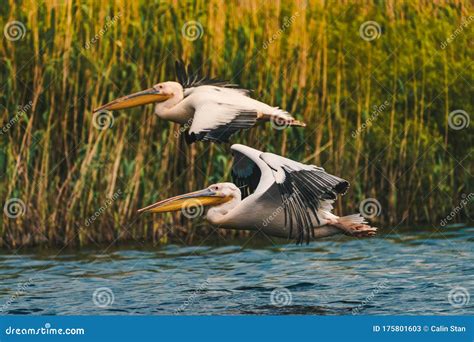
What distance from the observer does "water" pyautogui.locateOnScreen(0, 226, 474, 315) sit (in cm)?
1223

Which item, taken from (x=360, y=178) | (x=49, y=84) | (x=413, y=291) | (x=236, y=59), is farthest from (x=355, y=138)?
(x=49, y=84)

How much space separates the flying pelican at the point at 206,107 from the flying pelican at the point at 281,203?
1.16 feet

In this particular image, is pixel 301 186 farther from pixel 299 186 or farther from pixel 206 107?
pixel 206 107

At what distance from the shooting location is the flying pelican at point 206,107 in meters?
11.2

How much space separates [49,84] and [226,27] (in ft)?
7.83

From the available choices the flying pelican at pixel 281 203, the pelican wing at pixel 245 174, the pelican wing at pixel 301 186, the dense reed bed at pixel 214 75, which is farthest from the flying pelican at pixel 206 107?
the dense reed bed at pixel 214 75

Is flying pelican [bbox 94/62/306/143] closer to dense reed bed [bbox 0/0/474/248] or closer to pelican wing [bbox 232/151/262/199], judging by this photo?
pelican wing [bbox 232/151/262/199]

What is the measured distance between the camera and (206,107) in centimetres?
1150

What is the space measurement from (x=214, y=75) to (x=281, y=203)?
14.0 ft

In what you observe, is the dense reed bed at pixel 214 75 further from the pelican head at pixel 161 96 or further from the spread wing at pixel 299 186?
the spread wing at pixel 299 186

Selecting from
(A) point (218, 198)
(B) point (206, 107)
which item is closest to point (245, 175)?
(A) point (218, 198)

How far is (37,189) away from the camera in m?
14.2

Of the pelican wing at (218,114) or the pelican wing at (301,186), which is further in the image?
the pelican wing at (218,114)

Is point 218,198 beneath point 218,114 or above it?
beneath
